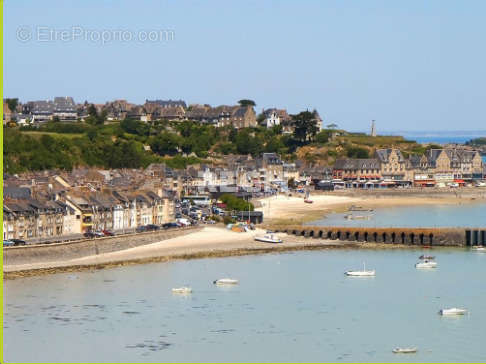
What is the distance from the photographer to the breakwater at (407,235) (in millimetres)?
56812

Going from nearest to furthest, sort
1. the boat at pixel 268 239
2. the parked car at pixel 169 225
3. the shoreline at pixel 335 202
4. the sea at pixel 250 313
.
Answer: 1. the sea at pixel 250 313
2. the boat at pixel 268 239
3. the parked car at pixel 169 225
4. the shoreline at pixel 335 202

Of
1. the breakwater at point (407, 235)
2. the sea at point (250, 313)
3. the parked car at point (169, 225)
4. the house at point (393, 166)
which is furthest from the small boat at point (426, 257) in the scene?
the house at point (393, 166)

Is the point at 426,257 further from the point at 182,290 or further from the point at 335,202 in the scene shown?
the point at 335,202

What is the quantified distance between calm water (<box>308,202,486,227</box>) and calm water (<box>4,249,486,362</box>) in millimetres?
18505

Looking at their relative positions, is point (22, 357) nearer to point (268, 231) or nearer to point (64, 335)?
point (64, 335)

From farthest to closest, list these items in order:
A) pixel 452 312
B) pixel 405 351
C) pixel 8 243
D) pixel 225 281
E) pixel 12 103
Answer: pixel 12 103, pixel 8 243, pixel 225 281, pixel 452 312, pixel 405 351

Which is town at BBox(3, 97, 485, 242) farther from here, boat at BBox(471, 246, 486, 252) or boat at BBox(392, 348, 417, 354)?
boat at BBox(392, 348, 417, 354)

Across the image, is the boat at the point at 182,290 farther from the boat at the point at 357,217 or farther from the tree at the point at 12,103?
the tree at the point at 12,103

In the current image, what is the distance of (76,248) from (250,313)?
11.8 meters

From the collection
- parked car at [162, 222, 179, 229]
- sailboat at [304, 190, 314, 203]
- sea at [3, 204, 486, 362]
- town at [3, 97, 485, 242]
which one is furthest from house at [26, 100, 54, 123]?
sea at [3, 204, 486, 362]

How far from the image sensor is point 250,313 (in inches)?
1471

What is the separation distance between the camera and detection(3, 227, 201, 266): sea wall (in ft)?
144

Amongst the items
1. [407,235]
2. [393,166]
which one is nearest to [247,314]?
[407,235]

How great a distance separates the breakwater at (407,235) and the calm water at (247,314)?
7968 millimetres
